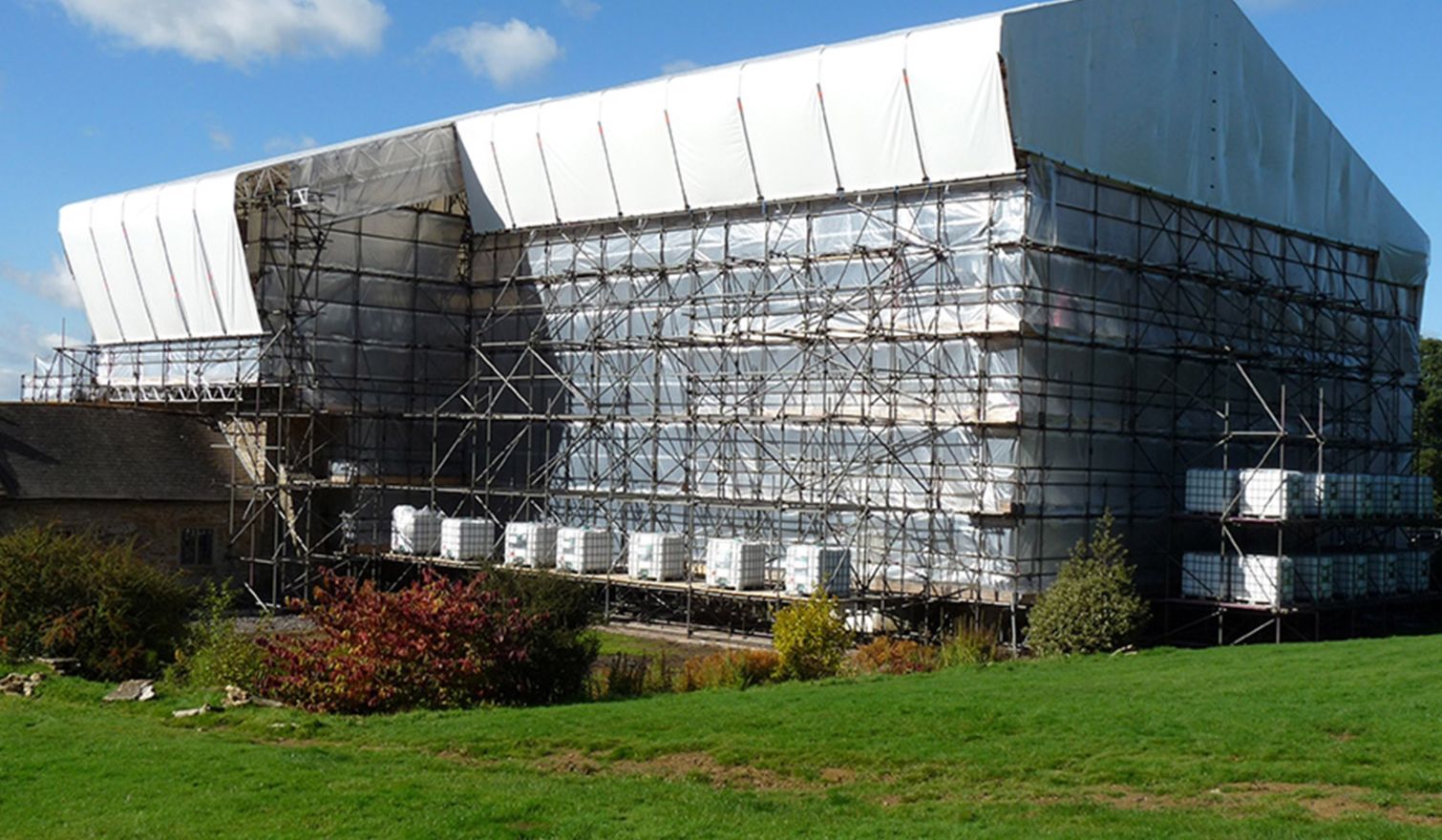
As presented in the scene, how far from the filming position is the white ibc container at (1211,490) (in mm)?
29047

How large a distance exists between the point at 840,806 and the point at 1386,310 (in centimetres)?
2996

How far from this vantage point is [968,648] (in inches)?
992

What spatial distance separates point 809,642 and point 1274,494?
33.5ft

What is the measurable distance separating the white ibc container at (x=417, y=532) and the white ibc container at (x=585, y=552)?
4.33 m

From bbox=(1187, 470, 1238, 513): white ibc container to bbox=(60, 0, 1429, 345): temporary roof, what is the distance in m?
6.07

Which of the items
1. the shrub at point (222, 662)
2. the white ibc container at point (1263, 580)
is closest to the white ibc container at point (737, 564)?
the white ibc container at point (1263, 580)

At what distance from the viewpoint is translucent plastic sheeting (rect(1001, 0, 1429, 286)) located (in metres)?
28.8

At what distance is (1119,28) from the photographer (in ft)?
99.1

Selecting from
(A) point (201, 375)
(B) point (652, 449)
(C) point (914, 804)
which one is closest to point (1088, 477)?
(B) point (652, 449)

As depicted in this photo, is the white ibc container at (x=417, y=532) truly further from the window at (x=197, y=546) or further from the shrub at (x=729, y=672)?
the shrub at (x=729, y=672)

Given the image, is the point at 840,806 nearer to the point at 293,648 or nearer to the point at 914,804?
the point at 914,804

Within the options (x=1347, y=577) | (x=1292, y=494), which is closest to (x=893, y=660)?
(x=1292, y=494)

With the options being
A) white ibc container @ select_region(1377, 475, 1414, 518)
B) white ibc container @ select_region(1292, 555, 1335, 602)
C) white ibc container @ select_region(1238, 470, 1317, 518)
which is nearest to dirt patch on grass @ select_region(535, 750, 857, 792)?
white ibc container @ select_region(1238, 470, 1317, 518)

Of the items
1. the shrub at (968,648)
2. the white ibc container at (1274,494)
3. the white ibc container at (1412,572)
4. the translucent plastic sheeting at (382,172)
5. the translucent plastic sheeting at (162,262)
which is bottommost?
A: the shrub at (968,648)
